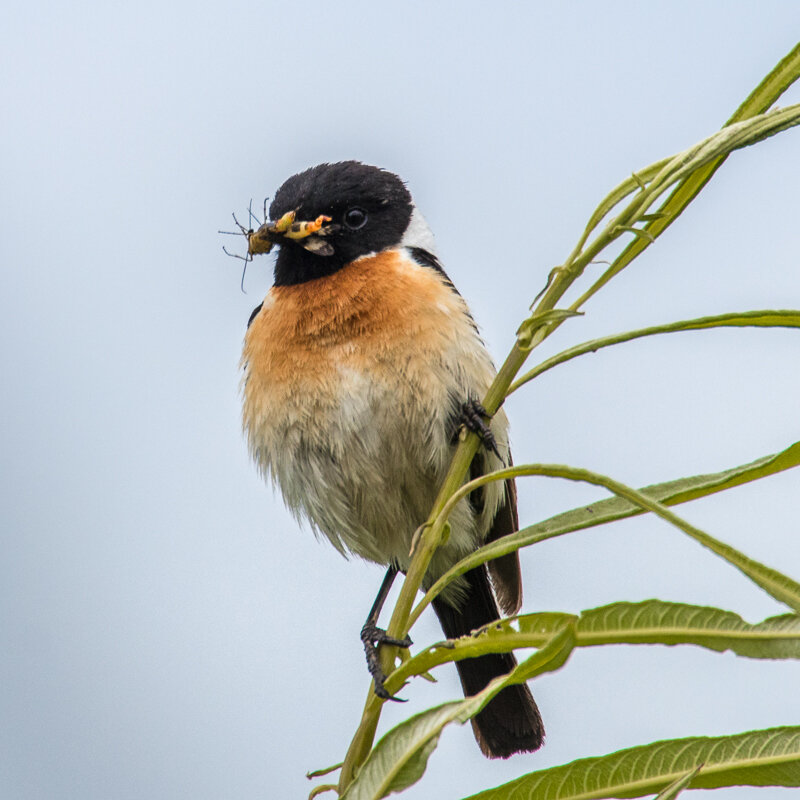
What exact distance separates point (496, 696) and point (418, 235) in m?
1.79

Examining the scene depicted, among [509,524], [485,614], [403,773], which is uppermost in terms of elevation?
[403,773]

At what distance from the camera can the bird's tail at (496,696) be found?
4254 mm

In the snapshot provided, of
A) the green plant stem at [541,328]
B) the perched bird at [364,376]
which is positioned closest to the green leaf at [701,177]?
the green plant stem at [541,328]

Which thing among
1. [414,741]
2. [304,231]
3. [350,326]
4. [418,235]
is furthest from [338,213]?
[414,741]

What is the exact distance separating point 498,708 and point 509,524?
749mm

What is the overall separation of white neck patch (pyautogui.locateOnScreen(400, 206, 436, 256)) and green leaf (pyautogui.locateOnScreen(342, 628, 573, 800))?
267 cm

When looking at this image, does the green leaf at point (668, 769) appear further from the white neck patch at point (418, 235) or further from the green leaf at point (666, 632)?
the white neck patch at point (418, 235)

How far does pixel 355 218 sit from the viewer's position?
3992 mm

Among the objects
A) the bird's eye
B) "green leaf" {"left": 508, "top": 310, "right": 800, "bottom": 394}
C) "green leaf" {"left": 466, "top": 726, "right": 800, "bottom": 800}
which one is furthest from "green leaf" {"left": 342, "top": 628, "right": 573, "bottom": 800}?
the bird's eye

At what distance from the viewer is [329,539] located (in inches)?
155

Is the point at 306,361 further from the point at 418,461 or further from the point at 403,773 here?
the point at 403,773

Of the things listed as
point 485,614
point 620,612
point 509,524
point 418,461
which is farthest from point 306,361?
point 620,612

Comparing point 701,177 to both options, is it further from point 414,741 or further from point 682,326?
point 414,741

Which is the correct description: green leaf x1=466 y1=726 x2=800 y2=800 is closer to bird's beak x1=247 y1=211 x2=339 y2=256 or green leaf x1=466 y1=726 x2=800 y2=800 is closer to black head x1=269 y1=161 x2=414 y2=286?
bird's beak x1=247 y1=211 x2=339 y2=256
